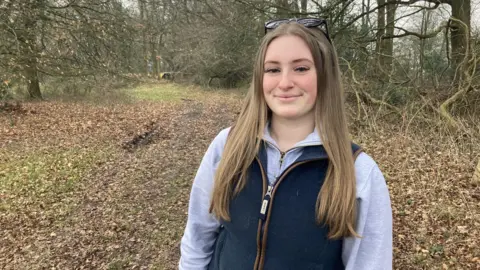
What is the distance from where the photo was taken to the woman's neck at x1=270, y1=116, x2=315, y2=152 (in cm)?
153

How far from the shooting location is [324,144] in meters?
1.42

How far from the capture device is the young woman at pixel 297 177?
139cm

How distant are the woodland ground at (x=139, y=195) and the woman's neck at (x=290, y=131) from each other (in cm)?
304

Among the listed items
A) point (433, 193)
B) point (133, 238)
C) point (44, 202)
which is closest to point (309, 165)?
point (133, 238)

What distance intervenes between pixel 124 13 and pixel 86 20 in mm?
1859

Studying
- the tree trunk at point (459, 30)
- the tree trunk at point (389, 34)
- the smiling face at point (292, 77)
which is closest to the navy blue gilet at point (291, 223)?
the smiling face at point (292, 77)

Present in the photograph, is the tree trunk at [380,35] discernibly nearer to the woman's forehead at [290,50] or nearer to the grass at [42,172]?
the grass at [42,172]

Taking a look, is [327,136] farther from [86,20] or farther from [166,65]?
[166,65]

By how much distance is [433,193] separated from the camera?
5305mm

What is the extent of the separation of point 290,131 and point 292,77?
0.22 metres

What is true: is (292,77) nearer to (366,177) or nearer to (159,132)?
(366,177)

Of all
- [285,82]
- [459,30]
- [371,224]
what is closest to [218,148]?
[285,82]

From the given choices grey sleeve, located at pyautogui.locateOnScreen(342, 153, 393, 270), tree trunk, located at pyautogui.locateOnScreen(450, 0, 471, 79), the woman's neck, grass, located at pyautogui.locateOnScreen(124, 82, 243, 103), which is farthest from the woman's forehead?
grass, located at pyautogui.locateOnScreen(124, 82, 243, 103)

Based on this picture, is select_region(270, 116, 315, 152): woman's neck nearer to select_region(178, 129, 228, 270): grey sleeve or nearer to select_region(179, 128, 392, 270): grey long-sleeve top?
select_region(179, 128, 392, 270): grey long-sleeve top
